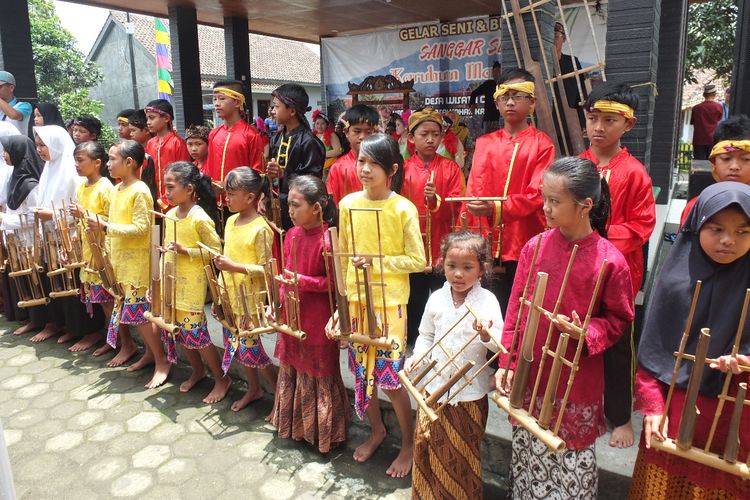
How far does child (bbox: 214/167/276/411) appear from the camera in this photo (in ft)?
11.0

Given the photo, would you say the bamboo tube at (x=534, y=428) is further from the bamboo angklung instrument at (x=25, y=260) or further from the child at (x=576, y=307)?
the bamboo angklung instrument at (x=25, y=260)

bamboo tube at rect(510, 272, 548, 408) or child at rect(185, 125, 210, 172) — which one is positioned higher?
child at rect(185, 125, 210, 172)

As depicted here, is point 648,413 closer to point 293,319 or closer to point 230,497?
point 293,319

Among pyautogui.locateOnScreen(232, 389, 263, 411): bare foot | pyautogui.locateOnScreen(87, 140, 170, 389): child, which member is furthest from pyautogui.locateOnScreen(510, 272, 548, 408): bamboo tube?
pyautogui.locateOnScreen(87, 140, 170, 389): child

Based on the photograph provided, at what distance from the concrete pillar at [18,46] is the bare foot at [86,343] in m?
3.62

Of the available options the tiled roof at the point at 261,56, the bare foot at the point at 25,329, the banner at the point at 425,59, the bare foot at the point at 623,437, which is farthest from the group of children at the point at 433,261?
the tiled roof at the point at 261,56

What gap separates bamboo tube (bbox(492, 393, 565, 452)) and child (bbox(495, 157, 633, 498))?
21cm

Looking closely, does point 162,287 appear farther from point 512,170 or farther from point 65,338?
point 512,170

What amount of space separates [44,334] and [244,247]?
3.10 meters

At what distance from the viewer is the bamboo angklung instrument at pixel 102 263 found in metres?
4.14

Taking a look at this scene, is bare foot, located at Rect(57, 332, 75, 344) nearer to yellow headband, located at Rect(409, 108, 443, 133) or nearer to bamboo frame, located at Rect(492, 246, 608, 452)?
yellow headband, located at Rect(409, 108, 443, 133)

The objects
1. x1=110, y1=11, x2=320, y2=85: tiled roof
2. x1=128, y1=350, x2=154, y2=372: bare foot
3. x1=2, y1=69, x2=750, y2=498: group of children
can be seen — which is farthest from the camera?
x1=110, y1=11, x2=320, y2=85: tiled roof

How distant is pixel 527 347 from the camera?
1.81 meters

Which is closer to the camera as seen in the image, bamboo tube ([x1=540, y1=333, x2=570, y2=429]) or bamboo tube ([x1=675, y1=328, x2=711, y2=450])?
bamboo tube ([x1=675, y1=328, x2=711, y2=450])
